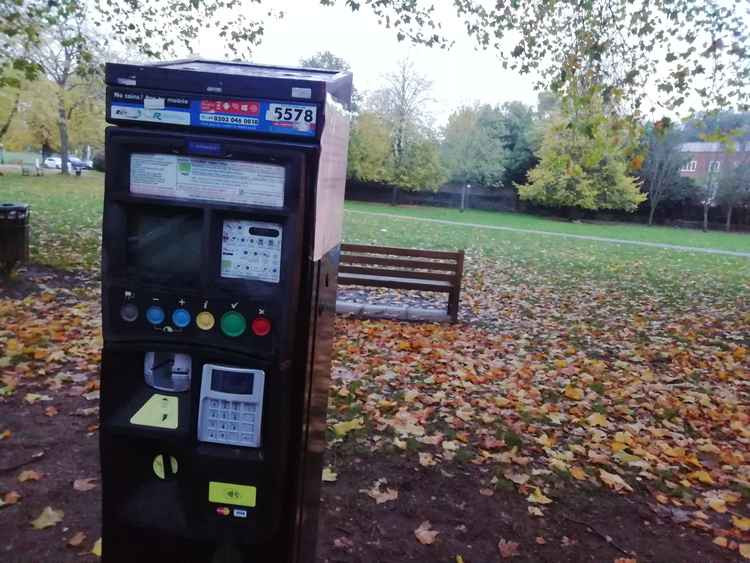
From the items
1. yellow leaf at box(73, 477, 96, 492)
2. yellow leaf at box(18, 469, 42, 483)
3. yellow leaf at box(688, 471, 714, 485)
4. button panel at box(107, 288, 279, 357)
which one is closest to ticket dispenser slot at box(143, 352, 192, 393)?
button panel at box(107, 288, 279, 357)

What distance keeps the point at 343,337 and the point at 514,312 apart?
12.0 ft

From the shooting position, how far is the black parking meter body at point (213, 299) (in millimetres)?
1939

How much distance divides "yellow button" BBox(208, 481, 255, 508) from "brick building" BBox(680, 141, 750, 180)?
5223 centimetres

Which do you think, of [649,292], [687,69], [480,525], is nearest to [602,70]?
[687,69]

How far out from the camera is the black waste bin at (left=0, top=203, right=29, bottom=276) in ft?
27.5

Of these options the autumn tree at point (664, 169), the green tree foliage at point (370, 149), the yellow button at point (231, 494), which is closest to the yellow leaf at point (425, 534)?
the yellow button at point (231, 494)

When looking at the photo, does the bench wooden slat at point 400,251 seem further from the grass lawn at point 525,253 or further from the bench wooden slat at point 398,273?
the grass lawn at point 525,253

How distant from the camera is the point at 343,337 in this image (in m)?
7.56

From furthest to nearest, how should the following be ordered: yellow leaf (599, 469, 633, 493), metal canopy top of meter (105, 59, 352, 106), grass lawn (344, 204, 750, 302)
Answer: grass lawn (344, 204, 750, 302) → yellow leaf (599, 469, 633, 493) → metal canopy top of meter (105, 59, 352, 106)

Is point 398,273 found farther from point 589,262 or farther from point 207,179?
point 589,262

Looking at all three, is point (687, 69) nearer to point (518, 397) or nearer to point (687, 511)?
point (518, 397)

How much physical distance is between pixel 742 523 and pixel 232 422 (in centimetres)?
342

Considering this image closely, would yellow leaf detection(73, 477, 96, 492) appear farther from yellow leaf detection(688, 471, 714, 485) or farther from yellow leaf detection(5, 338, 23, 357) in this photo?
yellow leaf detection(688, 471, 714, 485)

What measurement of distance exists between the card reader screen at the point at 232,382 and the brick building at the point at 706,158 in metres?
52.2
